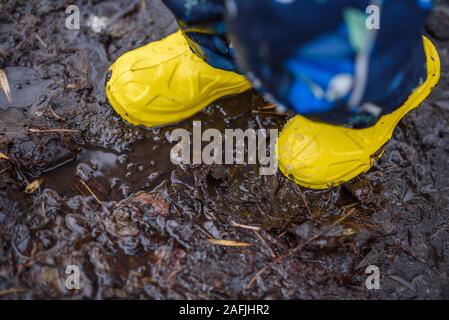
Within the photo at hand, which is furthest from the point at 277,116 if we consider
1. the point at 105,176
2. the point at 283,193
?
the point at 105,176

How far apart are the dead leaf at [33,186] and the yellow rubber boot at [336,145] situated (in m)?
0.71

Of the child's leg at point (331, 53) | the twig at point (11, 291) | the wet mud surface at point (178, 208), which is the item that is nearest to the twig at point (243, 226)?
the wet mud surface at point (178, 208)

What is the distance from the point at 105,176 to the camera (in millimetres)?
1600

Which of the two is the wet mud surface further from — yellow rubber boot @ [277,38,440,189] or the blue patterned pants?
the blue patterned pants

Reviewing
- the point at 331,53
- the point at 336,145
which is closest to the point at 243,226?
the point at 336,145

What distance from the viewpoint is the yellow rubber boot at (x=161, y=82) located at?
1.61 meters

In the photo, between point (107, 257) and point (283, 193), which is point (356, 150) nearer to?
point (283, 193)

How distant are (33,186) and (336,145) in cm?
88

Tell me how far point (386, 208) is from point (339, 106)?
0.50 m

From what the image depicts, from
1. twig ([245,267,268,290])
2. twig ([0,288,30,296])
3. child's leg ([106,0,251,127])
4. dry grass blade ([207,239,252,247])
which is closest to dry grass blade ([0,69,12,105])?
child's leg ([106,0,251,127])

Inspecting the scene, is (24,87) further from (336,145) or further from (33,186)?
(336,145)

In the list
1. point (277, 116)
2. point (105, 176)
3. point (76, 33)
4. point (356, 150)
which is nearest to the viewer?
point (356, 150)

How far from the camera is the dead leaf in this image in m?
1.54
